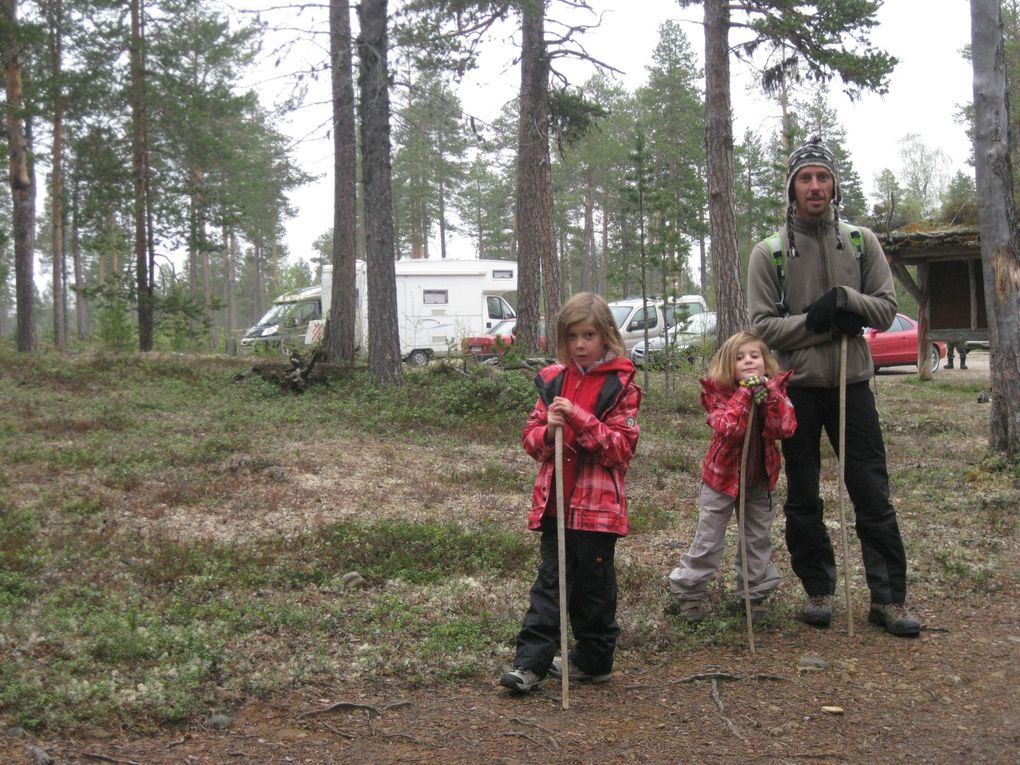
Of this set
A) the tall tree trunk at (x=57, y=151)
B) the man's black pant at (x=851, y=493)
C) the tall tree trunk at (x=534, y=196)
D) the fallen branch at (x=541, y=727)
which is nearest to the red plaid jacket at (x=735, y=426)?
the man's black pant at (x=851, y=493)

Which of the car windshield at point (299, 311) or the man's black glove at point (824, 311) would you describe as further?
the car windshield at point (299, 311)

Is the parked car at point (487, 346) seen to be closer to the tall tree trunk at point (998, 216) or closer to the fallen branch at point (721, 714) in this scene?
the tall tree trunk at point (998, 216)

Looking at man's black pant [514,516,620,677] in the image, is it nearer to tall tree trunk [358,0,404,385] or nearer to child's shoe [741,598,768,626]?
child's shoe [741,598,768,626]

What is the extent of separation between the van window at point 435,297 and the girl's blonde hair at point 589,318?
22.1 metres

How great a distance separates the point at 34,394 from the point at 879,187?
60.0 meters

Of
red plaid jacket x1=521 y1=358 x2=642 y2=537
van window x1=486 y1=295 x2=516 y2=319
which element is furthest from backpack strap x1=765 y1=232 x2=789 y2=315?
van window x1=486 y1=295 x2=516 y2=319

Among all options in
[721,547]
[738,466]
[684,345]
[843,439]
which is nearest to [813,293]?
[843,439]

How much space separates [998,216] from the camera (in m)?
8.23

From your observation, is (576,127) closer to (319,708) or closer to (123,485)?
(123,485)

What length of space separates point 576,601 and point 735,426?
3.82 ft

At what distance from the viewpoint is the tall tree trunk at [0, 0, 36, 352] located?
64.5 ft

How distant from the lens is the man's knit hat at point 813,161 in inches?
183

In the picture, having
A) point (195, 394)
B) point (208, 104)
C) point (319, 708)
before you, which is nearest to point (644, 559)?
point (319, 708)

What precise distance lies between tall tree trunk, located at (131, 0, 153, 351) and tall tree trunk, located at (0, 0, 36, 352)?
2.32 meters
